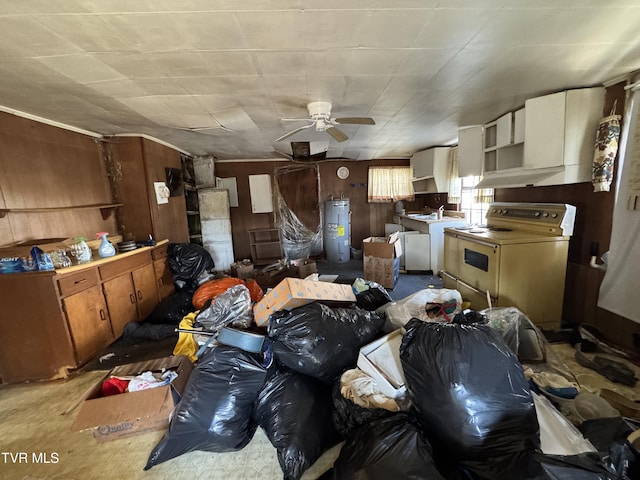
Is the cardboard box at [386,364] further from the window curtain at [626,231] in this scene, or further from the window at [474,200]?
the window at [474,200]

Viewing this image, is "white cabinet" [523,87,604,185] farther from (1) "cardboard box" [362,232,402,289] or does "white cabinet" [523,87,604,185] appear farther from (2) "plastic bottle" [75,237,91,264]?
(2) "plastic bottle" [75,237,91,264]

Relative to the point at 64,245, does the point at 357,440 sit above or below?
below

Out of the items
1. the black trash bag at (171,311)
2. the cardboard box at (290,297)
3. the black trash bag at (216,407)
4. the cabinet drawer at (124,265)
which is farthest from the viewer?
the black trash bag at (171,311)

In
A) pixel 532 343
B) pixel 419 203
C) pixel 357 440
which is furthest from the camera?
pixel 419 203

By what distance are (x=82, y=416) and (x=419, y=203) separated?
5.68 meters

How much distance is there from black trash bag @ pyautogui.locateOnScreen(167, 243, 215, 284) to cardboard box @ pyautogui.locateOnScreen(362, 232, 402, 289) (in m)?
2.21

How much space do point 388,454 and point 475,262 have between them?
2.06 meters

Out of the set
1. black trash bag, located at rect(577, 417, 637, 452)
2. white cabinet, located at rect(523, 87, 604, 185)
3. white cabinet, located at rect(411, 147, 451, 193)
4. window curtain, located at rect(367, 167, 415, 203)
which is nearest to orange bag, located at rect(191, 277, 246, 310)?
black trash bag, located at rect(577, 417, 637, 452)

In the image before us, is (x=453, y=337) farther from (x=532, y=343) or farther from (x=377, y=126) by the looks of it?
(x=377, y=126)

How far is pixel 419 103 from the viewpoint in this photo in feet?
7.65

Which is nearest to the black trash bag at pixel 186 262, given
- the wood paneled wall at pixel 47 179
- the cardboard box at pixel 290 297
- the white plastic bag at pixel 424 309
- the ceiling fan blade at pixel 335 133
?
the wood paneled wall at pixel 47 179

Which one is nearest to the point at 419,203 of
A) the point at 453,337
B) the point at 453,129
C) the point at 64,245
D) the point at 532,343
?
the point at 453,129

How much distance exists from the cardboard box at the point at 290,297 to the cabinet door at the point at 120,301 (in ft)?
5.50

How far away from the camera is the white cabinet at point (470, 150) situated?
3.04 meters
